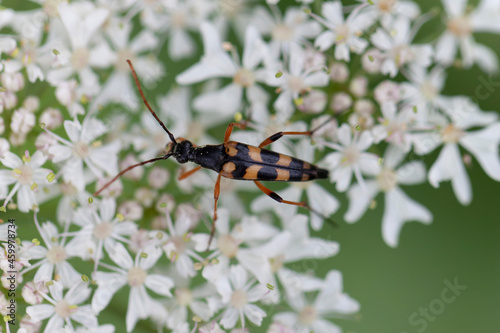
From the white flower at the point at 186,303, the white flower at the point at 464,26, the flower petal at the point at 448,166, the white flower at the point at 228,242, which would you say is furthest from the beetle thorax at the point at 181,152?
the white flower at the point at 464,26

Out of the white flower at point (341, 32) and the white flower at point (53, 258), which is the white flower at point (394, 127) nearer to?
the white flower at point (341, 32)

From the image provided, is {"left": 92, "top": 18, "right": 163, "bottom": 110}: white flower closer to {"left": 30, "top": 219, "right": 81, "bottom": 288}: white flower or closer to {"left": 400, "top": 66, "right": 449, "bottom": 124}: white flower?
{"left": 30, "top": 219, "right": 81, "bottom": 288}: white flower

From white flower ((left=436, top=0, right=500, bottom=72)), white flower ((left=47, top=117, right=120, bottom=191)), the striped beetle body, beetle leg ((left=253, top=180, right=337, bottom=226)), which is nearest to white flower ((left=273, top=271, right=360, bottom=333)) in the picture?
beetle leg ((left=253, top=180, right=337, bottom=226))

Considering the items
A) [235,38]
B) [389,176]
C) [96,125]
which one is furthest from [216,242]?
[235,38]

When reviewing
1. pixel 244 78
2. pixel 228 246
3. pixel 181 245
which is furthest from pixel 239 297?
pixel 244 78

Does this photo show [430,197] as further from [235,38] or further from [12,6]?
[12,6]
